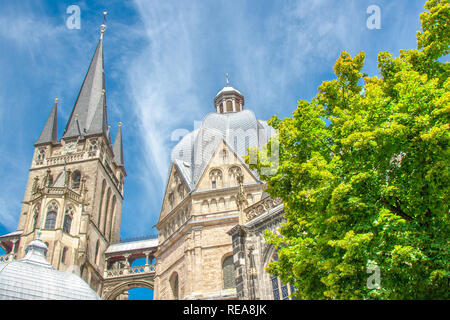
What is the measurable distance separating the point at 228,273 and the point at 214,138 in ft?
34.8

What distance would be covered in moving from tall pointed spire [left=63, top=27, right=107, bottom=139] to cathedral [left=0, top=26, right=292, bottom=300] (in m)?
0.20

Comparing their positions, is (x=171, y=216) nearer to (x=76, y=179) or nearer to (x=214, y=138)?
(x=214, y=138)

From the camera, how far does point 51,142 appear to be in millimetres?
51562

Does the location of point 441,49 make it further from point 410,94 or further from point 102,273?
point 102,273

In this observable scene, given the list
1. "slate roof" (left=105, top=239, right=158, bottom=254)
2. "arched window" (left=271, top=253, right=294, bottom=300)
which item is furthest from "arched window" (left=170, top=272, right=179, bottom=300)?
"slate roof" (left=105, top=239, right=158, bottom=254)

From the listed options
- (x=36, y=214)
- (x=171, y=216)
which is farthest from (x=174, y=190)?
(x=36, y=214)

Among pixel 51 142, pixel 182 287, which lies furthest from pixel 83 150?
Result: pixel 182 287

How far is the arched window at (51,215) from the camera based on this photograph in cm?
3842

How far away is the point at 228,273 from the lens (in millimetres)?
25453

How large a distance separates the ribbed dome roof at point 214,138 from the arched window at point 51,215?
12.3 metres

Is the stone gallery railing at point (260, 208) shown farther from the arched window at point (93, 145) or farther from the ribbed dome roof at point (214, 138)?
the arched window at point (93, 145)

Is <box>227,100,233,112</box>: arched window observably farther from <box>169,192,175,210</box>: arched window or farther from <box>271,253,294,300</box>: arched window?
<box>271,253,294,300</box>: arched window
